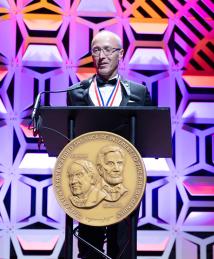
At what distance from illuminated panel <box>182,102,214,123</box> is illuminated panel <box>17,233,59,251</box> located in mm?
1325

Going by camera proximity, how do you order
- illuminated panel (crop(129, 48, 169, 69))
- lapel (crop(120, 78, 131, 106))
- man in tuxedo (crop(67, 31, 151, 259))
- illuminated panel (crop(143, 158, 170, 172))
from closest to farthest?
1. man in tuxedo (crop(67, 31, 151, 259))
2. lapel (crop(120, 78, 131, 106))
3. illuminated panel (crop(143, 158, 170, 172))
4. illuminated panel (crop(129, 48, 169, 69))

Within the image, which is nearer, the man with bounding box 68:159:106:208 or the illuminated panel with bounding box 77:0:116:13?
the man with bounding box 68:159:106:208

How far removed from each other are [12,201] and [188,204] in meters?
1.29

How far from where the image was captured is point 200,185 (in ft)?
13.7

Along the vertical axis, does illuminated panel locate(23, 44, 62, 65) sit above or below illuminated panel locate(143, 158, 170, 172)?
above

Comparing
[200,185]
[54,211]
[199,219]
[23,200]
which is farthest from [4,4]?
[199,219]

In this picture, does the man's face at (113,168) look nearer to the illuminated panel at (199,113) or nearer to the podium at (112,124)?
the podium at (112,124)

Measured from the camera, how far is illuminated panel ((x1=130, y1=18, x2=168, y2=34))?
4.32 metres

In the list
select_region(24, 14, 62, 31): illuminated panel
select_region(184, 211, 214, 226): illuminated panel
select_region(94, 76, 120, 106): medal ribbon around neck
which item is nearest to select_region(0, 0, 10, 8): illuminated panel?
select_region(24, 14, 62, 31): illuminated panel

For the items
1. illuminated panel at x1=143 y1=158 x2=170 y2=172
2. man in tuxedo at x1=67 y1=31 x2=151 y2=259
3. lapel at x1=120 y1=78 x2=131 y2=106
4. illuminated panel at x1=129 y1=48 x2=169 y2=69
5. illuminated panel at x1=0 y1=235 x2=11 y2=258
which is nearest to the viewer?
man in tuxedo at x1=67 y1=31 x2=151 y2=259

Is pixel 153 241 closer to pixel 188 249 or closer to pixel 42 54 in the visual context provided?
pixel 188 249

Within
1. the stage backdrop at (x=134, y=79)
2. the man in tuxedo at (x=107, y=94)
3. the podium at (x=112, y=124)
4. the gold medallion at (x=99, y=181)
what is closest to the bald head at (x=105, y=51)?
the man in tuxedo at (x=107, y=94)

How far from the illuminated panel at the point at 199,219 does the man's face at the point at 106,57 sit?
68.0 inches

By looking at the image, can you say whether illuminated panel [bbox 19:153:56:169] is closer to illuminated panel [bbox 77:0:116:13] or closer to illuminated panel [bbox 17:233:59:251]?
illuminated panel [bbox 17:233:59:251]
